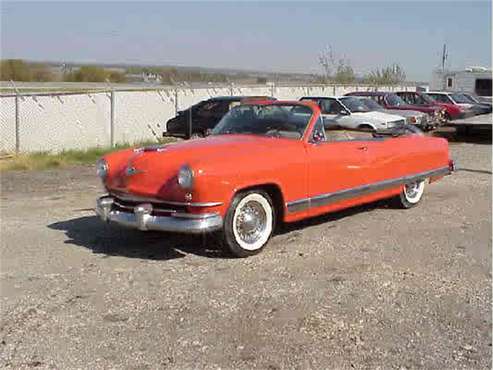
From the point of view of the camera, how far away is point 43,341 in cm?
397

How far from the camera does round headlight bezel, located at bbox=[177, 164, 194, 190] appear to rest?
217 inches

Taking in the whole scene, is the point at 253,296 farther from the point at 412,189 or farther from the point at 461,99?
the point at 461,99

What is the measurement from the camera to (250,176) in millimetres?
5824

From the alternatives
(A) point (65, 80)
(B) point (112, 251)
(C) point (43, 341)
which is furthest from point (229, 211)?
(A) point (65, 80)

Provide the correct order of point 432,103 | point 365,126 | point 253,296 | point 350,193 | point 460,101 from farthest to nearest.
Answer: point 460,101 < point 432,103 < point 365,126 < point 350,193 < point 253,296

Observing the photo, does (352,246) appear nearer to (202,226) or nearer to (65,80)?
(202,226)

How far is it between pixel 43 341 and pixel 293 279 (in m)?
2.11

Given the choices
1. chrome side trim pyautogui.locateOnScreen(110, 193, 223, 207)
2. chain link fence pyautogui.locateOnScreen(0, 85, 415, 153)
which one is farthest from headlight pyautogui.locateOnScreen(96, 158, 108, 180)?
chain link fence pyautogui.locateOnScreen(0, 85, 415, 153)

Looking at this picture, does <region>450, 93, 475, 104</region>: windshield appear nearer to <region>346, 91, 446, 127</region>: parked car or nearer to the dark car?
<region>346, 91, 446, 127</region>: parked car

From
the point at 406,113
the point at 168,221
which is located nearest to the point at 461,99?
the point at 406,113

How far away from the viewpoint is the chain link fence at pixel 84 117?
1517cm

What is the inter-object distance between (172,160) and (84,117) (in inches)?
479

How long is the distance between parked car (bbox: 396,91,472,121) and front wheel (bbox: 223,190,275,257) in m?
19.0

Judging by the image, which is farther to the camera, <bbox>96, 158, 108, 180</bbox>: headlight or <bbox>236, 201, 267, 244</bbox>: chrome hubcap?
<bbox>96, 158, 108, 180</bbox>: headlight
